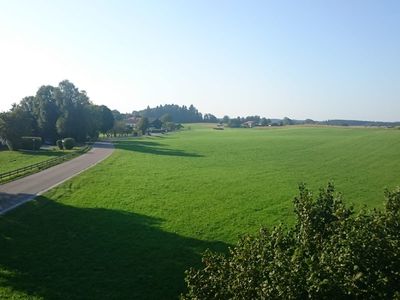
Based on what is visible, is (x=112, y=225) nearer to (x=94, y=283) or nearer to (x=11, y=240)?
(x=11, y=240)

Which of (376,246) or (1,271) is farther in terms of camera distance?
(1,271)

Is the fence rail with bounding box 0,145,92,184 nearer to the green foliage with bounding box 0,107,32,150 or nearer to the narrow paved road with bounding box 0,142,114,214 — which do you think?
the narrow paved road with bounding box 0,142,114,214

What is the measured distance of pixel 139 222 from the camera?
24719 mm

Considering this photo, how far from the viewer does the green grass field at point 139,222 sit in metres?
16.4

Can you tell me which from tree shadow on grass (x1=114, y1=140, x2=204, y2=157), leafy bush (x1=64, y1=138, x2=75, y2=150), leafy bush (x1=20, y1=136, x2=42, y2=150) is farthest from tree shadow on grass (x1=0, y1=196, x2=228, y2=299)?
leafy bush (x1=64, y1=138, x2=75, y2=150)

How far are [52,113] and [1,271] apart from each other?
254 feet

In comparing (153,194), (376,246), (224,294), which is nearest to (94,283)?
(224,294)

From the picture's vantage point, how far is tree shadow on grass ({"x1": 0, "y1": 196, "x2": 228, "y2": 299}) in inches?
622

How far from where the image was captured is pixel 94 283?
53.0 feet

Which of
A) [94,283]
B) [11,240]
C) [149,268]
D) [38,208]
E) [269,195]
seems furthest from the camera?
[269,195]

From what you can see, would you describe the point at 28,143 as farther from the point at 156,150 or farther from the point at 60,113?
the point at 156,150

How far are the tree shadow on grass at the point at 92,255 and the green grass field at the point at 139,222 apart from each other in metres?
0.04

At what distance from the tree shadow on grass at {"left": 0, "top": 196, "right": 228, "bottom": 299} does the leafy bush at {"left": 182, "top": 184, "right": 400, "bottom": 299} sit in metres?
7.87

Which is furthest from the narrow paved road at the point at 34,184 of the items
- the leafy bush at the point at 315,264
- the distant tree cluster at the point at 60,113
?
the distant tree cluster at the point at 60,113
